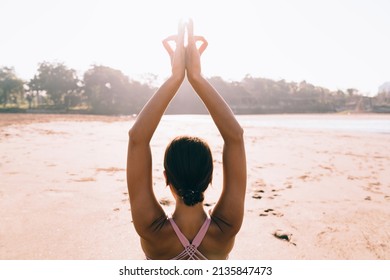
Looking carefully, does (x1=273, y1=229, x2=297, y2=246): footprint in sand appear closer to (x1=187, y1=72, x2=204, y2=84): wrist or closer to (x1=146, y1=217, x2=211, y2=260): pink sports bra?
(x1=146, y1=217, x2=211, y2=260): pink sports bra

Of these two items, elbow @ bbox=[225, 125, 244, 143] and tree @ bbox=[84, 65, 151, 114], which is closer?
elbow @ bbox=[225, 125, 244, 143]

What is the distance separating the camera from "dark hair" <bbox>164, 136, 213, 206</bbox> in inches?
46.9

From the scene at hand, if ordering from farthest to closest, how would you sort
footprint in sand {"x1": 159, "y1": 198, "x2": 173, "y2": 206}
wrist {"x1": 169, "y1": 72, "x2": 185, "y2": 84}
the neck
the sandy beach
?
footprint in sand {"x1": 159, "y1": 198, "x2": 173, "y2": 206} < the sandy beach < wrist {"x1": 169, "y1": 72, "x2": 185, "y2": 84} < the neck

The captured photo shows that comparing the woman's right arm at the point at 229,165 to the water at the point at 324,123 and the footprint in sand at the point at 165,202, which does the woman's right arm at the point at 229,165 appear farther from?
the water at the point at 324,123

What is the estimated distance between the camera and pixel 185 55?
5.22 feet

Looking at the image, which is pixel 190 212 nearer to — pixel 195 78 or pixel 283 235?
pixel 195 78

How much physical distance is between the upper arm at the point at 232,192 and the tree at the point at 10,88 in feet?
199

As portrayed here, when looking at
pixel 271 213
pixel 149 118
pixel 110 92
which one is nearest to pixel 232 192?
pixel 149 118

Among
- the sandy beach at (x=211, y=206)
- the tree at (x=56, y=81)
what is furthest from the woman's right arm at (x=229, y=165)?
the tree at (x=56, y=81)

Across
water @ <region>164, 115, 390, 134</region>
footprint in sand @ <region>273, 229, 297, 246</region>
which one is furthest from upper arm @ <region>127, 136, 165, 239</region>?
water @ <region>164, 115, 390, 134</region>

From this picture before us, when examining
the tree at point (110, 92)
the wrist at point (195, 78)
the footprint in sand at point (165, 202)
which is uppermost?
the tree at point (110, 92)

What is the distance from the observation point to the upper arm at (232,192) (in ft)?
4.32

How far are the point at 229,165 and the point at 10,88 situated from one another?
2452 inches

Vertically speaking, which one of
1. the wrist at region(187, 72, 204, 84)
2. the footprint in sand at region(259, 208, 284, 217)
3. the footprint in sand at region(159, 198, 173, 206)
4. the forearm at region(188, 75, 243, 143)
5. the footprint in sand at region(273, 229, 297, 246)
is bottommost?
the footprint in sand at region(273, 229, 297, 246)
